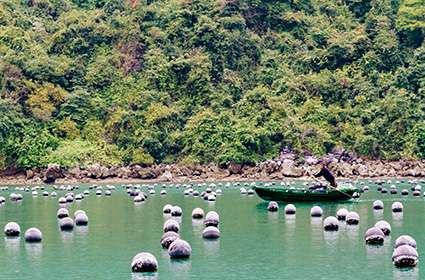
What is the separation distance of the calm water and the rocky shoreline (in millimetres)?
36139

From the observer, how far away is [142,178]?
90.3 meters

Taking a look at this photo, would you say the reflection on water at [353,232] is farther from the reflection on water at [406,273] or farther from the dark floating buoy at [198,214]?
the dark floating buoy at [198,214]

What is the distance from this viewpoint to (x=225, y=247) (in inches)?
1309

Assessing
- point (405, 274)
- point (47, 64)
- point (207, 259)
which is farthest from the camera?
point (47, 64)

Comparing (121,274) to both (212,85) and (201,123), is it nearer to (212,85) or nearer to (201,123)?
(201,123)

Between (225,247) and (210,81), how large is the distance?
231 ft

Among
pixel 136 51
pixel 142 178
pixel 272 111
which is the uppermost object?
pixel 136 51

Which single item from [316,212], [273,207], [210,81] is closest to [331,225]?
[316,212]

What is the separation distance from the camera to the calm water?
2762 centimetres

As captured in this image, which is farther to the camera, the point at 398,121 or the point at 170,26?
the point at 170,26

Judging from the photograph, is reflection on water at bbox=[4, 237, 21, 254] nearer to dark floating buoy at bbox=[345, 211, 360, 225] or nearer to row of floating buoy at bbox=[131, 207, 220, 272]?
row of floating buoy at bbox=[131, 207, 220, 272]

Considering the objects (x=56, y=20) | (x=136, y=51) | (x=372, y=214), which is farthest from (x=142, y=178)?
(x=372, y=214)

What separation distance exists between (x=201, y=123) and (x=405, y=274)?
6927cm

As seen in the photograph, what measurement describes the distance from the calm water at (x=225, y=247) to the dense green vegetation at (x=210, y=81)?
42.6 metres
